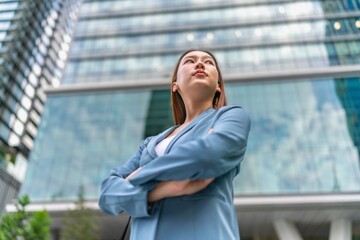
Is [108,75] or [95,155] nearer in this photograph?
[95,155]

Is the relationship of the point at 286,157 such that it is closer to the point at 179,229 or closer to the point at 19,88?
the point at 179,229

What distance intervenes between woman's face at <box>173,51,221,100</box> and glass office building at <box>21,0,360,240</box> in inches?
433

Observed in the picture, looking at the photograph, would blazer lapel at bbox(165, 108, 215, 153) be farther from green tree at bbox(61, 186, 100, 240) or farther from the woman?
green tree at bbox(61, 186, 100, 240)

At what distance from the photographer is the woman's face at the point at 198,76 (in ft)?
5.12

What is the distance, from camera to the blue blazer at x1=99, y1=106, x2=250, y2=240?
110 cm

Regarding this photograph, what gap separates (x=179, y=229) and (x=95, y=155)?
20.3 metres

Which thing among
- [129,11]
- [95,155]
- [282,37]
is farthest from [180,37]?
[95,155]

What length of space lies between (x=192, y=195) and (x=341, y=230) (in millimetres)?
18944

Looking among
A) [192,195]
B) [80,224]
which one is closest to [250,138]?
[80,224]

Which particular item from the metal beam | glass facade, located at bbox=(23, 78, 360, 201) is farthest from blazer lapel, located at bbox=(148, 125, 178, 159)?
the metal beam

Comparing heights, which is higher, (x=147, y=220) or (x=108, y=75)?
(x=108, y=75)

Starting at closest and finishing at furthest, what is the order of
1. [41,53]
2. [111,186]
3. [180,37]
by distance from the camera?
[111,186] → [180,37] → [41,53]

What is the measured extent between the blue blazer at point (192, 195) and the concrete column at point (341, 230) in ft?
61.2

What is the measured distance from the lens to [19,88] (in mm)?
39500
